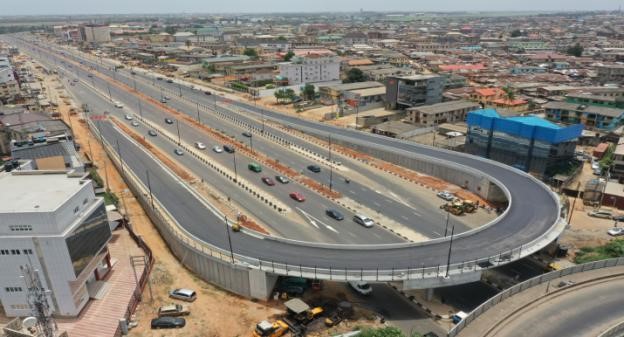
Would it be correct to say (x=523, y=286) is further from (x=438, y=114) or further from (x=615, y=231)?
(x=438, y=114)

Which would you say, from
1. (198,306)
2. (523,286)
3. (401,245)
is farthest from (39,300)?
(523,286)

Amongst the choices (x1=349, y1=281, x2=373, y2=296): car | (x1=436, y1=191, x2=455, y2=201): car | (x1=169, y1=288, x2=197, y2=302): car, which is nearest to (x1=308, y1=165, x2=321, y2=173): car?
(x1=436, y1=191, x2=455, y2=201): car

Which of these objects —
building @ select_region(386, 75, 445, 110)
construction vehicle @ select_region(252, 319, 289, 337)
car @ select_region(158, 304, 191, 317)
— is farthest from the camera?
building @ select_region(386, 75, 445, 110)

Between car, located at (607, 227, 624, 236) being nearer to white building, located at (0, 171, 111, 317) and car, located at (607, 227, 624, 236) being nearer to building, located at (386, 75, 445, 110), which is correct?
building, located at (386, 75, 445, 110)

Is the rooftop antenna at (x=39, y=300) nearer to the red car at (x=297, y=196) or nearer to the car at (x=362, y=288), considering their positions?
the car at (x=362, y=288)

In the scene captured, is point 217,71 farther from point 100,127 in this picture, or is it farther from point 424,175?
point 424,175

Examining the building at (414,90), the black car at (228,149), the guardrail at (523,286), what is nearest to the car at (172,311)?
the guardrail at (523,286)
